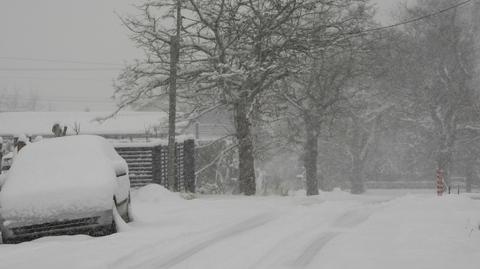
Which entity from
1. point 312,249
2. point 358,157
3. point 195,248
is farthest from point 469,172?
point 195,248

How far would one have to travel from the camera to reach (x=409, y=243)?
8.43 meters

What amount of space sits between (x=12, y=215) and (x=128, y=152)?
9943 millimetres

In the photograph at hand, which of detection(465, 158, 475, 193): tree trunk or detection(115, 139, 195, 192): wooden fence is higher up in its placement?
detection(115, 139, 195, 192): wooden fence

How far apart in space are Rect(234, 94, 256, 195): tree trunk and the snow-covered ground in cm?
931

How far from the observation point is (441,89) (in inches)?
1640

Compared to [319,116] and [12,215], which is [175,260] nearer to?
[12,215]

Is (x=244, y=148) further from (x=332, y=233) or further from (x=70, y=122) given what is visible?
(x=70, y=122)

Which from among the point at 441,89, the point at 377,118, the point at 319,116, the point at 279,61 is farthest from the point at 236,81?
the point at 377,118

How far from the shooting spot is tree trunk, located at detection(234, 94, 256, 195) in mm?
22047

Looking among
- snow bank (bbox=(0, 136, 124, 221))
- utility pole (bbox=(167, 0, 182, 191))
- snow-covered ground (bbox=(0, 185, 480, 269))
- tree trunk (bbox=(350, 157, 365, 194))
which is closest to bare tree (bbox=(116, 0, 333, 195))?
utility pole (bbox=(167, 0, 182, 191))

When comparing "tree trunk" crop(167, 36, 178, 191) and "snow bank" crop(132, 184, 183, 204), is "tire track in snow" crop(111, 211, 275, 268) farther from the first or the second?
"tree trunk" crop(167, 36, 178, 191)

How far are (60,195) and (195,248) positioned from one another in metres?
2.48

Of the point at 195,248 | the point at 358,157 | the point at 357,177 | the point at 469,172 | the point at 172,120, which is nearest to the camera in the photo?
the point at 195,248

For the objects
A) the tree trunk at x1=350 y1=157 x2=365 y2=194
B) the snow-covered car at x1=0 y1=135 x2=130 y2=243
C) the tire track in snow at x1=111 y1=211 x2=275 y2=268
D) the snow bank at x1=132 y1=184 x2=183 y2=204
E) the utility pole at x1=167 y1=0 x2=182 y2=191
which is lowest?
the tree trunk at x1=350 y1=157 x2=365 y2=194
